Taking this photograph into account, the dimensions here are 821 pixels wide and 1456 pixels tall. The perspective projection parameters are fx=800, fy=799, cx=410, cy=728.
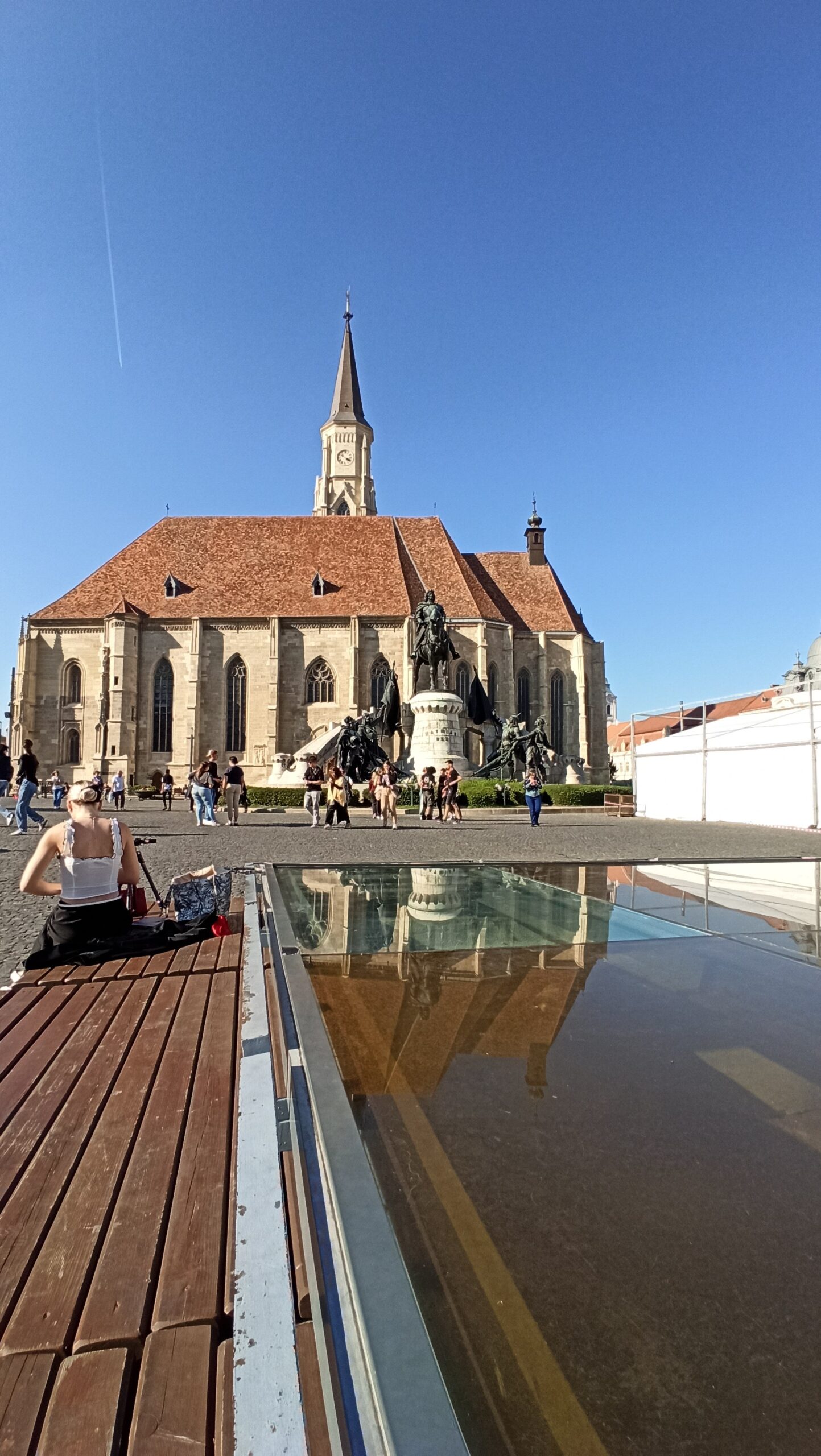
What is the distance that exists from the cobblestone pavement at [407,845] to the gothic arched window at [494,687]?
2096cm

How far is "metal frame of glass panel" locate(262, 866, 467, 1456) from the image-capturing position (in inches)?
40.1

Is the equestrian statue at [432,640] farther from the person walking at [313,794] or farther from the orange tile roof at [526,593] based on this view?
the orange tile roof at [526,593]

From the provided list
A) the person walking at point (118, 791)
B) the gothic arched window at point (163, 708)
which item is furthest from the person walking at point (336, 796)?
the gothic arched window at point (163, 708)

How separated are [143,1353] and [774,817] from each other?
799 inches

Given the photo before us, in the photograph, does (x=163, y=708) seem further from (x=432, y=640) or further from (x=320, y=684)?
(x=432, y=640)

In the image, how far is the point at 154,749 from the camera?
41.5 meters

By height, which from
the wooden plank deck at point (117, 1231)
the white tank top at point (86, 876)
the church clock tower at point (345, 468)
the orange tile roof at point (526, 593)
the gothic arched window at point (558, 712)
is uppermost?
the church clock tower at point (345, 468)

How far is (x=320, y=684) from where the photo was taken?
42.0m

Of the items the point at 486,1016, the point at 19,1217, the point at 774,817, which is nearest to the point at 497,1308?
the point at 19,1217

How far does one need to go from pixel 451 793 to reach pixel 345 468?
43.5 metres

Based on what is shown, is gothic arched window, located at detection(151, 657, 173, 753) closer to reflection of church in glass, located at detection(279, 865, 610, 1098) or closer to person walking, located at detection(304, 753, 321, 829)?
person walking, located at detection(304, 753, 321, 829)

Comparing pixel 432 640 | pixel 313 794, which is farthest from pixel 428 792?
pixel 432 640

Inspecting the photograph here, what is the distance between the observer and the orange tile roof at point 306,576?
42.3 meters

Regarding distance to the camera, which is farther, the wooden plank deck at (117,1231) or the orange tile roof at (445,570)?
the orange tile roof at (445,570)
